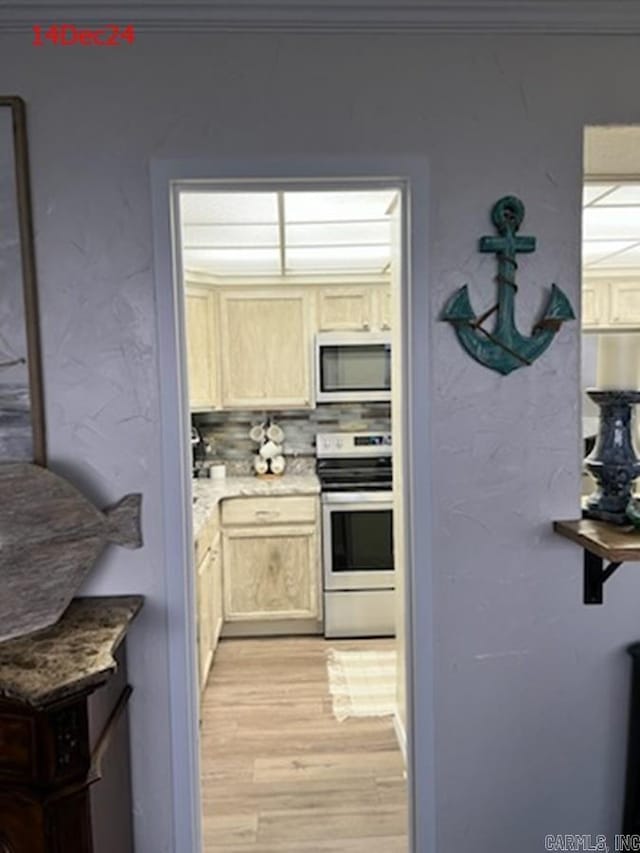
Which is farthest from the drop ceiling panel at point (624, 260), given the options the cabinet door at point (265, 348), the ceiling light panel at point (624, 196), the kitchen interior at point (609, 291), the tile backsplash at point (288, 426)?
the cabinet door at point (265, 348)

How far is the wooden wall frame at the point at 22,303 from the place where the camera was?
146 centimetres

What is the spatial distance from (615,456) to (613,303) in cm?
297

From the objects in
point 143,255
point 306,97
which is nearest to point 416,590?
point 143,255

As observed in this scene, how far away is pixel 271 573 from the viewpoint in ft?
11.9

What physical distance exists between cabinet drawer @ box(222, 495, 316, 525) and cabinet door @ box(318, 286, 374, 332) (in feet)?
3.71

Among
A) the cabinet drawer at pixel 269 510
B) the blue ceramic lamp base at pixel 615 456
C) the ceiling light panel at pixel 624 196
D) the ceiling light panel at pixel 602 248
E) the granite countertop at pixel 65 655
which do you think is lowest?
the cabinet drawer at pixel 269 510

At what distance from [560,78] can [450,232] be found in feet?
1.62

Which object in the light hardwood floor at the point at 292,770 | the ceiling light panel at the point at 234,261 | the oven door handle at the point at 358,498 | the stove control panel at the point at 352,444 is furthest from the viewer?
the stove control panel at the point at 352,444

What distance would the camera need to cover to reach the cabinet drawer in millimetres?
3574

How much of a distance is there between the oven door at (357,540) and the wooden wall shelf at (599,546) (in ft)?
6.50

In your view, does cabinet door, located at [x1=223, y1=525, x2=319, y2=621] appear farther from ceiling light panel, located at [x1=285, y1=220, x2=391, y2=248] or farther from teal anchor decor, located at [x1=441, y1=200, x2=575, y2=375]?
teal anchor decor, located at [x1=441, y1=200, x2=575, y2=375]

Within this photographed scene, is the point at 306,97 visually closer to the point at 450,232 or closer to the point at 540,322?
the point at 450,232

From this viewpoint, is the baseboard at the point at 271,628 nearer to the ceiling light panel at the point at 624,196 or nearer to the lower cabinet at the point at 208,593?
the lower cabinet at the point at 208,593

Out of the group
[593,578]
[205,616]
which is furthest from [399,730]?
[593,578]
